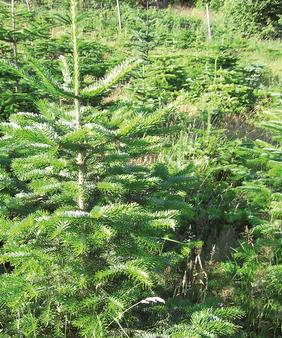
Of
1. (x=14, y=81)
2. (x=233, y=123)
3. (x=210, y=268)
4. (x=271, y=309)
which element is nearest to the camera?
(x=271, y=309)

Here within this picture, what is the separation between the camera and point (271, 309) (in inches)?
121

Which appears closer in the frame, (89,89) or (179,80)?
(89,89)

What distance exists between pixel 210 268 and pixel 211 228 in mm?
676

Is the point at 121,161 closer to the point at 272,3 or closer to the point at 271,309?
the point at 271,309

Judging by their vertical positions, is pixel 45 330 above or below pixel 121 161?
below

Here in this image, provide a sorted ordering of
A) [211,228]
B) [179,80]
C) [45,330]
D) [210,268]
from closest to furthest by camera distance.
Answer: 1. [45,330]
2. [210,268]
3. [211,228]
4. [179,80]

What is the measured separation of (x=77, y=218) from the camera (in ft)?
6.59

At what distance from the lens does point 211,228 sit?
4.22 m

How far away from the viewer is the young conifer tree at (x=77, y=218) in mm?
2066

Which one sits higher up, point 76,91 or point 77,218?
point 76,91

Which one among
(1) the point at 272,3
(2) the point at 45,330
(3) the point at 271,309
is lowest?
(3) the point at 271,309

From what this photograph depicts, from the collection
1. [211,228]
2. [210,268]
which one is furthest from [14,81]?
[210,268]

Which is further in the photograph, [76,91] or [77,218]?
[76,91]

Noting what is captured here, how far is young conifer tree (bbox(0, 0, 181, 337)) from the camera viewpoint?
81.4 inches
